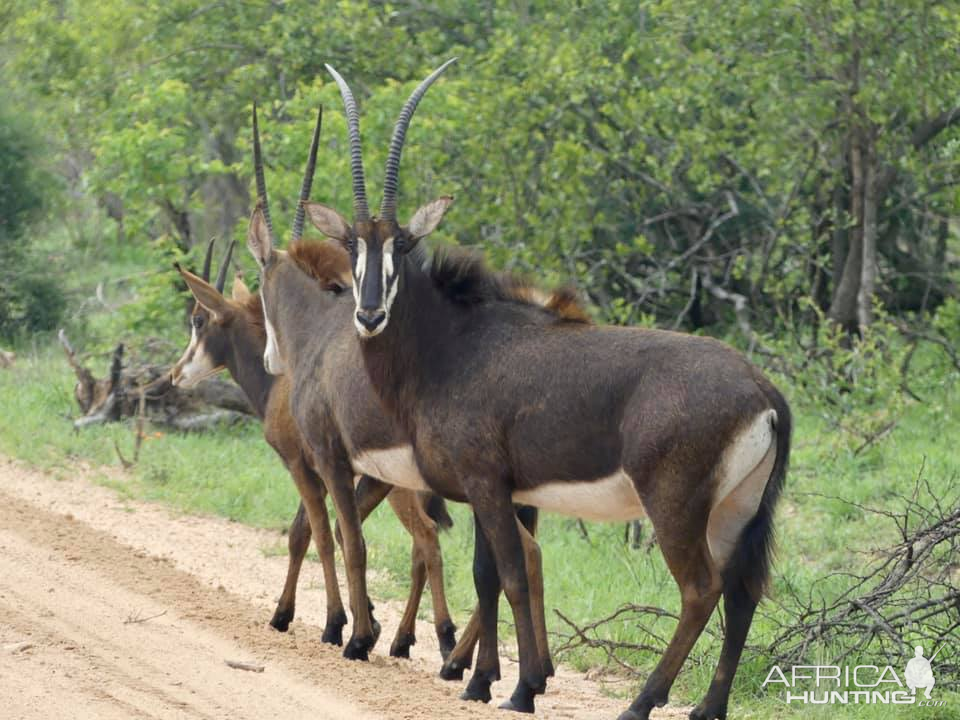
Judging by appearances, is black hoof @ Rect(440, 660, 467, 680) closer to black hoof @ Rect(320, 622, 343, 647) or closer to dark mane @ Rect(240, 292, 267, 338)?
black hoof @ Rect(320, 622, 343, 647)

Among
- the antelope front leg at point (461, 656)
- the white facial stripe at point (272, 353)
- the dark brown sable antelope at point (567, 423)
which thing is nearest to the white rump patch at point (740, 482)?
the dark brown sable antelope at point (567, 423)

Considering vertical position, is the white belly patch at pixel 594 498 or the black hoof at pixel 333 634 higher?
the white belly patch at pixel 594 498

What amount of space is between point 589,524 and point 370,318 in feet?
18.2

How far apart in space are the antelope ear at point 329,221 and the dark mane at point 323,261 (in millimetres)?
1312

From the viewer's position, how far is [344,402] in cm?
769

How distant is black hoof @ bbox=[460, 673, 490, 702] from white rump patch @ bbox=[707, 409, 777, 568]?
4.30 feet

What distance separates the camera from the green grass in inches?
332

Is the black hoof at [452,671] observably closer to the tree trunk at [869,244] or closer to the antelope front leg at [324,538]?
the antelope front leg at [324,538]

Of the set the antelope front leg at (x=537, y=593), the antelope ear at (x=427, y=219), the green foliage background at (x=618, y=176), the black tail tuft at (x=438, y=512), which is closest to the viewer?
the antelope ear at (x=427, y=219)

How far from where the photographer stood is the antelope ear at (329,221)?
285 inches

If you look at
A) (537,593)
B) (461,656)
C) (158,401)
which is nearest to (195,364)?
(461,656)

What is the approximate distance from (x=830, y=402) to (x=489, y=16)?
7.26m

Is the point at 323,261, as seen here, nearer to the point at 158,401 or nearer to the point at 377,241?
the point at 377,241

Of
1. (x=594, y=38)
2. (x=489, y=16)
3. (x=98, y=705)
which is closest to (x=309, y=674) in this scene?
(x=98, y=705)
